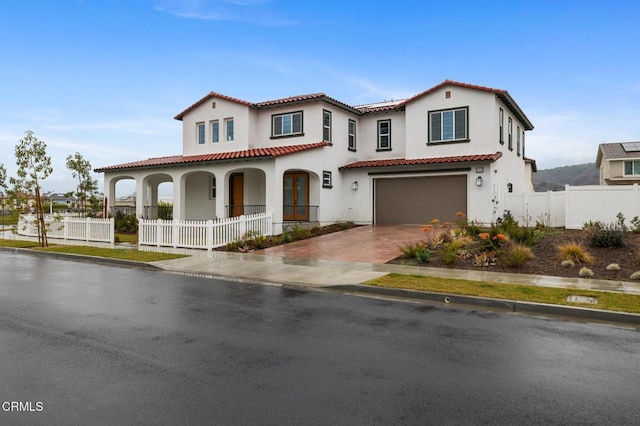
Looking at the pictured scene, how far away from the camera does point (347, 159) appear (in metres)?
24.1

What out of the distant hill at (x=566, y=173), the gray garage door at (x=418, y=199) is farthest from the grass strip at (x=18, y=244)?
the distant hill at (x=566, y=173)

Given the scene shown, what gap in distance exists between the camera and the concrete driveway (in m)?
13.9

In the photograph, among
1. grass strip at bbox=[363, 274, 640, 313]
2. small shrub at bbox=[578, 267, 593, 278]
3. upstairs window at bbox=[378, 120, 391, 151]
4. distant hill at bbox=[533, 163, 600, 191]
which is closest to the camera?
grass strip at bbox=[363, 274, 640, 313]

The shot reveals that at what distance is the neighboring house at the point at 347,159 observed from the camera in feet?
66.1

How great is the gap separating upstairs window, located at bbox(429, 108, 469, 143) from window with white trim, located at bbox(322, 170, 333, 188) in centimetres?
549

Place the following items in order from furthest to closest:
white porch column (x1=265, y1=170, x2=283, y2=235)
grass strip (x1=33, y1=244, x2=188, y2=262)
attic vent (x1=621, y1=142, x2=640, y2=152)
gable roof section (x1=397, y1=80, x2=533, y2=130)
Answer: attic vent (x1=621, y1=142, x2=640, y2=152) < gable roof section (x1=397, y1=80, x2=533, y2=130) < white porch column (x1=265, y1=170, x2=283, y2=235) < grass strip (x1=33, y1=244, x2=188, y2=262)

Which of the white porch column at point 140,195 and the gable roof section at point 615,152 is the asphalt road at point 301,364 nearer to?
the white porch column at point 140,195

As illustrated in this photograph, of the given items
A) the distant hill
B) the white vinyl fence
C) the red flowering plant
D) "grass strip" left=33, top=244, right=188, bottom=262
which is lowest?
"grass strip" left=33, top=244, right=188, bottom=262

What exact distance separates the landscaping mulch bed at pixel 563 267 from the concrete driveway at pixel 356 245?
136cm

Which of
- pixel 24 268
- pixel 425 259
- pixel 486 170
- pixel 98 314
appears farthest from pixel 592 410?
pixel 486 170

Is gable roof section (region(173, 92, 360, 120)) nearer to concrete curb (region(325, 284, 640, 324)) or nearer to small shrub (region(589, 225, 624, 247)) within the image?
small shrub (region(589, 225, 624, 247))

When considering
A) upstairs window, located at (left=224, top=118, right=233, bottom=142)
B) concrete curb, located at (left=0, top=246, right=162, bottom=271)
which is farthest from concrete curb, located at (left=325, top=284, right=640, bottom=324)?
upstairs window, located at (left=224, top=118, right=233, bottom=142)

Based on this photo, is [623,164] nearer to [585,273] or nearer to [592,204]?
[592,204]

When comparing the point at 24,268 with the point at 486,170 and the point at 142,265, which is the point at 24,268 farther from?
the point at 486,170
